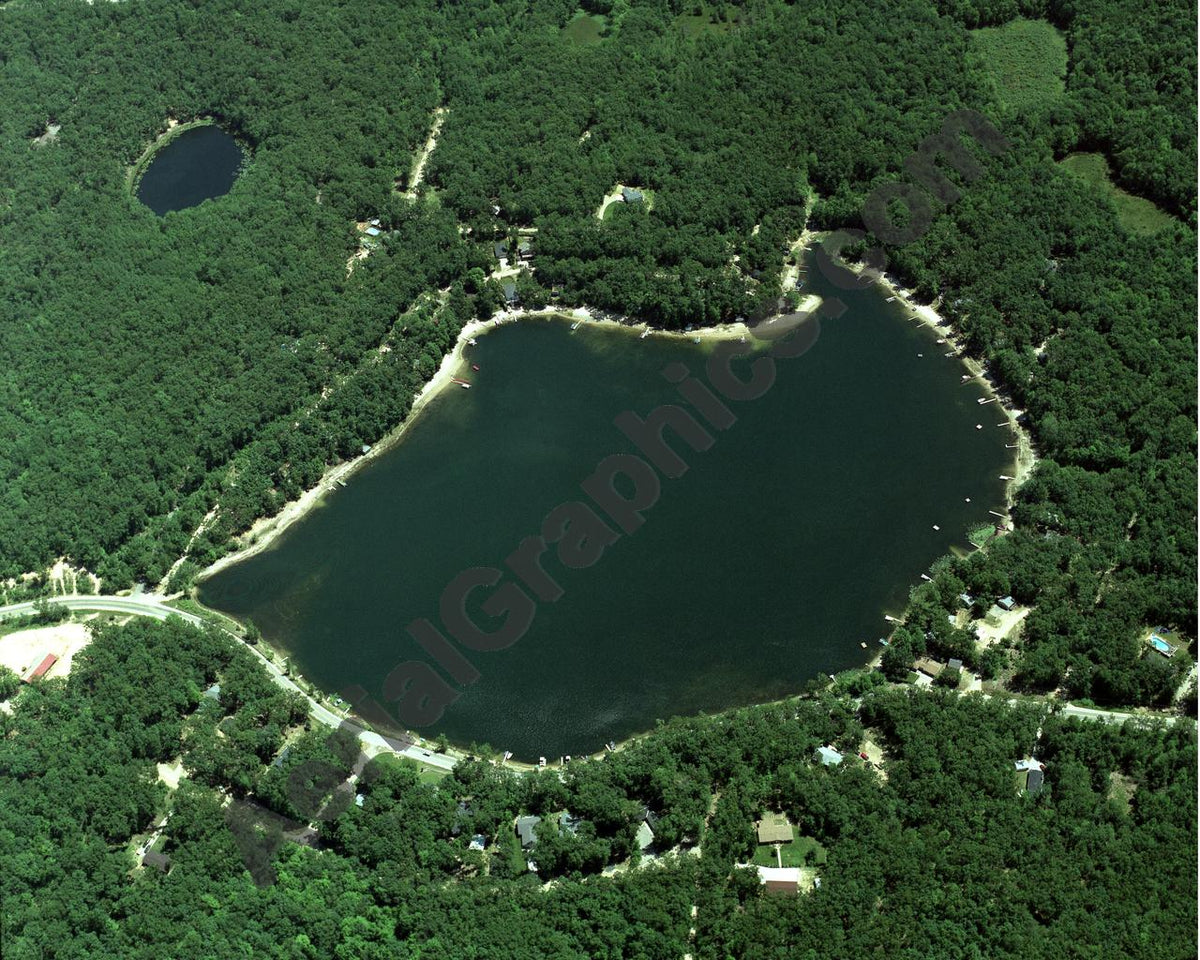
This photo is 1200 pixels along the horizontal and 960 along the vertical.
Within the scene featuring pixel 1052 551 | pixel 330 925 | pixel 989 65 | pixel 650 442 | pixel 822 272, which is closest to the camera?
pixel 330 925

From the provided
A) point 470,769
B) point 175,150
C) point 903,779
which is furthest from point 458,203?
point 903,779

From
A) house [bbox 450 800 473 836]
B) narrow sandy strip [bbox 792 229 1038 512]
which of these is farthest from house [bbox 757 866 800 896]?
narrow sandy strip [bbox 792 229 1038 512]

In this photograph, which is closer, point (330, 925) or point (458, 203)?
point (330, 925)

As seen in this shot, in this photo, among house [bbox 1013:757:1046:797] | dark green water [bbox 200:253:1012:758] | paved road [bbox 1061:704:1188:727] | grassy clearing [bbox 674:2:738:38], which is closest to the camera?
house [bbox 1013:757:1046:797]

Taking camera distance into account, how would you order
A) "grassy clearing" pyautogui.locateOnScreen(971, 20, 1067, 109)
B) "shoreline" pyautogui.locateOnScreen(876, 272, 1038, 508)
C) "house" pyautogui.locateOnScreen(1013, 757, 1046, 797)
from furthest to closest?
1. "grassy clearing" pyautogui.locateOnScreen(971, 20, 1067, 109)
2. "shoreline" pyautogui.locateOnScreen(876, 272, 1038, 508)
3. "house" pyautogui.locateOnScreen(1013, 757, 1046, 797)

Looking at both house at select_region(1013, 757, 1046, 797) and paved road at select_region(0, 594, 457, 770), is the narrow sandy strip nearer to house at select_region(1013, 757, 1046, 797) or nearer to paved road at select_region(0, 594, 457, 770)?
house at select_region(1013, 757, 1046, 797)

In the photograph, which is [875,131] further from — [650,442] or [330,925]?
[330,925]

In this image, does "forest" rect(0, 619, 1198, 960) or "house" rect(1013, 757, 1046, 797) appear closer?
"forest" rect(0, 619, 1198, 960)

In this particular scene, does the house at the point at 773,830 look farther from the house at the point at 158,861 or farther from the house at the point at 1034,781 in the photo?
the house at the point at 158,861
